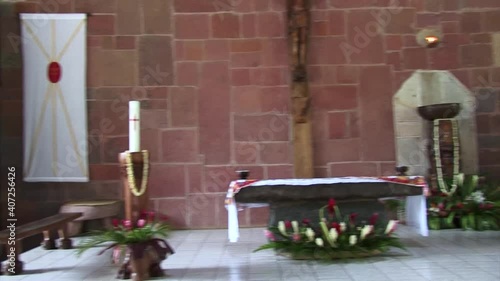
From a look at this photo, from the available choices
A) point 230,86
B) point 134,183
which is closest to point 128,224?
point 134,183

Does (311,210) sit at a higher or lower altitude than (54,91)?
lower

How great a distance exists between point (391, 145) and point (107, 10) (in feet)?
12.4

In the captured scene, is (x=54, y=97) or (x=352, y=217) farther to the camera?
(x=54, y=97)

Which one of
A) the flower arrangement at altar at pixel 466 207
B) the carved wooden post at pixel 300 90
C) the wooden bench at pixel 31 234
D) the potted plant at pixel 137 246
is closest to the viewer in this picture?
the potted plant at pixel 137 246

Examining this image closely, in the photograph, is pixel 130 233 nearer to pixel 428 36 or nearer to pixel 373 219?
pixel 373 219

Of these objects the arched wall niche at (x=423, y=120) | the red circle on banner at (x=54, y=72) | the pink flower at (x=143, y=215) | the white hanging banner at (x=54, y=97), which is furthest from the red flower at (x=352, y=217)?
the red circle on banner at (x=54, y=72)

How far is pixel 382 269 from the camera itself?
348cm

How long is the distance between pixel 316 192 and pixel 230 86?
224 cm

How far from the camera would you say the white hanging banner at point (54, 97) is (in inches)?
219

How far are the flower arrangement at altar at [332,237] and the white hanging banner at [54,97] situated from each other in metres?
2.79

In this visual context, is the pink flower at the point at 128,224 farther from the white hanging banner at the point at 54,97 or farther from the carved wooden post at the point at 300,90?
the carved wooden post at the point at 300,90

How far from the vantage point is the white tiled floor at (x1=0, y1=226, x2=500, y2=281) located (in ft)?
11.0

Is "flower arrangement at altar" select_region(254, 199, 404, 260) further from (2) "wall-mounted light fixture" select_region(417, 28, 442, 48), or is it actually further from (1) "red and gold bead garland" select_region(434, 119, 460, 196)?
(2) "wall-mounted light fixture" select_region(417, 28, 442, 48)

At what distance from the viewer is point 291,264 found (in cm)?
375
